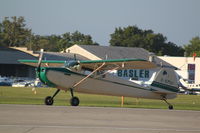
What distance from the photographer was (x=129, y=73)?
7494 centimetres

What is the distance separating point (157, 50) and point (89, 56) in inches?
1605

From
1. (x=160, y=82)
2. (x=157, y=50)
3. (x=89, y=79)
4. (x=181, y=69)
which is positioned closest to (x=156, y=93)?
(x=160, y=82)

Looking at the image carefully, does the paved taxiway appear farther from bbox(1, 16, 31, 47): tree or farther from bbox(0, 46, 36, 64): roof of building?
bbox(1, 16, 31, 47): tree

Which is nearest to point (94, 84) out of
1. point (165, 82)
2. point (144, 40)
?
point (165, 82)

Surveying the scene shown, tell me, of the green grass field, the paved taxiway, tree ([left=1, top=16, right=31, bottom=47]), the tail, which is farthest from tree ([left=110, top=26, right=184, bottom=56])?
the paved taxiway

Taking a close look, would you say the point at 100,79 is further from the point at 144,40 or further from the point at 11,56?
the point at 144,40

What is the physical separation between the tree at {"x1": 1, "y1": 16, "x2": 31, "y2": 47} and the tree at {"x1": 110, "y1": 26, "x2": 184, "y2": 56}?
2266 centimetres

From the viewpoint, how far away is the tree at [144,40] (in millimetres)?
121375

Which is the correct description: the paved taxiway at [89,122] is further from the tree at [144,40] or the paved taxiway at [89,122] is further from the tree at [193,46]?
the tree at [193,46]

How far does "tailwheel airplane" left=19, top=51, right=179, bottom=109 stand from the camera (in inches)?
902

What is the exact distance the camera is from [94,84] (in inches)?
968

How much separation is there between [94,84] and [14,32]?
108 metres

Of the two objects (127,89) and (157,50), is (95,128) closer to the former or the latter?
(127,89)

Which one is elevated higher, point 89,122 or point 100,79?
point 100,79
